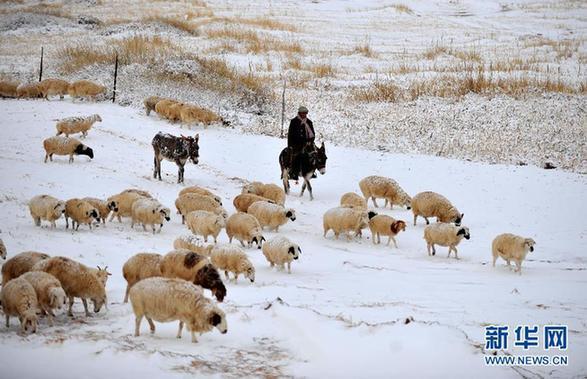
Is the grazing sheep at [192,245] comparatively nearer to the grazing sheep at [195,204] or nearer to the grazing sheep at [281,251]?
the grazing sheep at [281,251]

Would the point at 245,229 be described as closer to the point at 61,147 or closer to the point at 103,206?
the point at 103,206

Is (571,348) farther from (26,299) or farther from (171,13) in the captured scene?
(171,13)

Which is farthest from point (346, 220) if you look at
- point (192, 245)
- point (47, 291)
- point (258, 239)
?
point (47, 291)

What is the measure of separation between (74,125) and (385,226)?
10.2 metres

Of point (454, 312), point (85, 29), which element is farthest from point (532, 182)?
point (85, 29)

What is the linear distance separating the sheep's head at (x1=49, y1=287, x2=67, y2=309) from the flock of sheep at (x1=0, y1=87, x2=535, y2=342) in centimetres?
1

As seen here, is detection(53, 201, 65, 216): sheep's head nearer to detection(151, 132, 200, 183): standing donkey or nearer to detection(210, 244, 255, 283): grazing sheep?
detection(210, 244, 255, 283): grazing sheep

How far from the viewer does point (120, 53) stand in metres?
30.4

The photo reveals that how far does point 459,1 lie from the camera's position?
2266 inches

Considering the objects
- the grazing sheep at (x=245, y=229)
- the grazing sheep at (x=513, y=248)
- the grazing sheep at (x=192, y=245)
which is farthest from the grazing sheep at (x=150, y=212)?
the grazing sheep at (x=513, y=248)

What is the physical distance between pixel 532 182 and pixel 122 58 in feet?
62.0

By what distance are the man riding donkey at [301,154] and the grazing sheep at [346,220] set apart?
3.20 meters

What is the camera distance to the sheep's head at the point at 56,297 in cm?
751

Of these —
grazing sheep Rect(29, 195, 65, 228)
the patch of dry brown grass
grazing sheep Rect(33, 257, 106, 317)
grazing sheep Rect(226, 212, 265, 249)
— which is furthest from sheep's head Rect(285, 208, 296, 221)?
the patch of dry brown grass
